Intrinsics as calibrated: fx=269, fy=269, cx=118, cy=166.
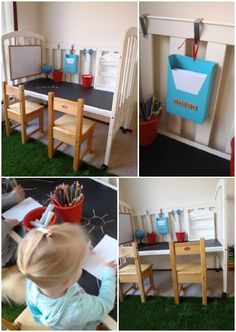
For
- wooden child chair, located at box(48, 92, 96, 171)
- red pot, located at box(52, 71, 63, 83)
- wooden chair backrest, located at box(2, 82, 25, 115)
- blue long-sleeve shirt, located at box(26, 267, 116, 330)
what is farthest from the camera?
red pot, located at box(52, 71, 63, 83)

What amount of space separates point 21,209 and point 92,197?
0.23 meters

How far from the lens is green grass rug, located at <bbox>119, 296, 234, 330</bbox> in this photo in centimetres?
81

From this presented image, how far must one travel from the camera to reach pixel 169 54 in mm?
996

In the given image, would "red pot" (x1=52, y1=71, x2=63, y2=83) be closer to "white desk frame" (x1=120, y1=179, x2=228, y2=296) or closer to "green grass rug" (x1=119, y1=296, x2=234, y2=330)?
"white desk frame" (x1=120, y1=179, x2=228, y2=296)

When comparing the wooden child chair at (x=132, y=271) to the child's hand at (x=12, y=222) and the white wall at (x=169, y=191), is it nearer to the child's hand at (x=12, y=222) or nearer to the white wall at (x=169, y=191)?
the white wall at (x=169, y=191)

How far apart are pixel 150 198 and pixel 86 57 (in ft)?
3.85

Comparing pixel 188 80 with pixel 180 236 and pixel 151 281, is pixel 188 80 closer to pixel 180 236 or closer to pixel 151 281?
pixel 180 236

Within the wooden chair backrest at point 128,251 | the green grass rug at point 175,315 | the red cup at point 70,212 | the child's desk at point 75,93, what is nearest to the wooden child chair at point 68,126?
the child's desk at point 75,93

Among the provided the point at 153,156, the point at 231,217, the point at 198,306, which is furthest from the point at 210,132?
the point at 198,306

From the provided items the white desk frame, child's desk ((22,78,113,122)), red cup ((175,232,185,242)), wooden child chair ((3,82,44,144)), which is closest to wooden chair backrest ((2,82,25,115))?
wooden child chair ((3,82,44,144))

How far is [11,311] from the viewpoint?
82cm

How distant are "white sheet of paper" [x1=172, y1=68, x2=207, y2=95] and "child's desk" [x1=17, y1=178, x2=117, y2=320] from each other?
0.47m

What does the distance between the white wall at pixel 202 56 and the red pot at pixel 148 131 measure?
0.07 meters

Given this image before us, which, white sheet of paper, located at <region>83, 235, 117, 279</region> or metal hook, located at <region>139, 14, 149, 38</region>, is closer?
white sheet of paper, located at <region>83, 235, 117, 279</region>
